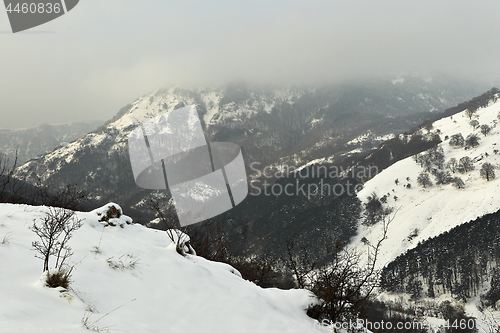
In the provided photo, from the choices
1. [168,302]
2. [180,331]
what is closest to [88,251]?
[168,302]

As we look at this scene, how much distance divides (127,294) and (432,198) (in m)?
152

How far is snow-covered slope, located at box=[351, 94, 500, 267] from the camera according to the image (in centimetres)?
10888

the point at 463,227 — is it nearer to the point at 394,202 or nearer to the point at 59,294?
the point at 394,202

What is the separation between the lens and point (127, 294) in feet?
13.3

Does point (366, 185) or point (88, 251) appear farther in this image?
point (366, 185)

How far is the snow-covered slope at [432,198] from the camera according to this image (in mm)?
108875

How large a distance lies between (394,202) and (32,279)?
158 metres

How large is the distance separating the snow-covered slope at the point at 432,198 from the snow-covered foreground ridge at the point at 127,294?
119800 mm

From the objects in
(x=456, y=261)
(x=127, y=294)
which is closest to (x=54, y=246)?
(x=127, y=294)

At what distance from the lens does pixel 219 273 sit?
20.8ft

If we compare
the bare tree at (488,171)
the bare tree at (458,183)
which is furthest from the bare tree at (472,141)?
the bare tree at (458,183)

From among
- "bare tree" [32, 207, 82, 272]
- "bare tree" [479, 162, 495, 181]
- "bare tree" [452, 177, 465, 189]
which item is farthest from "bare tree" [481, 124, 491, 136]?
"bare tree" [32, 207, 82, 272]

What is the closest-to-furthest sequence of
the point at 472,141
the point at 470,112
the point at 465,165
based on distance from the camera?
the point at 465,165, the point at 472,141, the point at 470,112

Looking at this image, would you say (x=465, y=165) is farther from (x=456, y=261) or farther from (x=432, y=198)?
(x=456, y=261)
